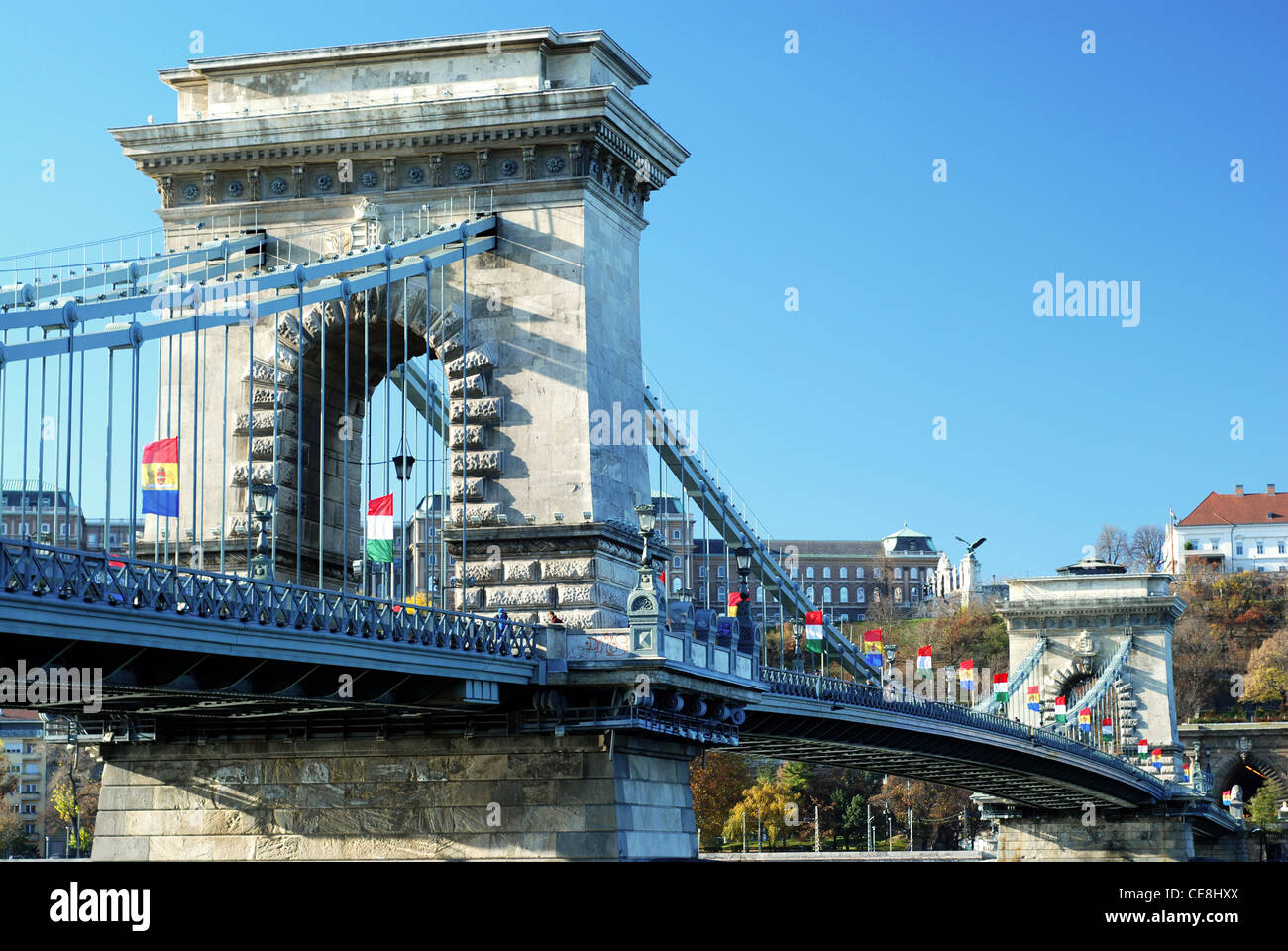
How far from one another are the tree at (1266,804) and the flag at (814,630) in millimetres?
74099

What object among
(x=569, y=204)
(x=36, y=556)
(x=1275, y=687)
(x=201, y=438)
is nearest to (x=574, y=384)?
(x=569, y=204)

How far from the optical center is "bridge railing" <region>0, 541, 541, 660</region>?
1144 inches

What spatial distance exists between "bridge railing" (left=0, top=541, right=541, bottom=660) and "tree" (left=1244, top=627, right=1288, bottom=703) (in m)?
125

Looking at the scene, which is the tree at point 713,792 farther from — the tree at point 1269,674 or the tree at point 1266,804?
the tree at point 1269,674

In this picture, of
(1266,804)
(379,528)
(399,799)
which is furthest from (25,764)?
(379,528)

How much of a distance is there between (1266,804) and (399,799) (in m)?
99.3

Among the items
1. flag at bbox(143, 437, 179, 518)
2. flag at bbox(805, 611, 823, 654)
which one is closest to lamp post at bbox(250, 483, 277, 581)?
flag at bbox(143, 437, 179, 518)

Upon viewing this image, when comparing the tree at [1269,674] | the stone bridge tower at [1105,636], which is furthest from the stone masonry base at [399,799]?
the tree at [1269,674]

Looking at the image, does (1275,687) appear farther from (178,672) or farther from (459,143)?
(178,672)

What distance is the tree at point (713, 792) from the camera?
132 meters

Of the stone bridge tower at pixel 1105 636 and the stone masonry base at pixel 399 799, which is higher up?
the stone bridge tower at pixel 1105 636

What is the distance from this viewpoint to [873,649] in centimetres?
7444

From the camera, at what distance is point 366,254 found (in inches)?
1769

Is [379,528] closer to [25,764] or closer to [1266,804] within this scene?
[1266,804]
